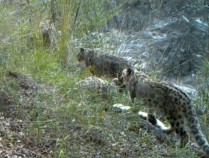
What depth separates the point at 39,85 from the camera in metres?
5.94

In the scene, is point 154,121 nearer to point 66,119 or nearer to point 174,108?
point 174,108

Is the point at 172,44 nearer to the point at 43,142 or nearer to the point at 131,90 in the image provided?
the point at 131,90

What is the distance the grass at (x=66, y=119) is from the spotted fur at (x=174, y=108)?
0.15 meters

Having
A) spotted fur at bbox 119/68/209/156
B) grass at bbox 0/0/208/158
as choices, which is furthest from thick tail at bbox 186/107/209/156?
grass at bbox 0/0/208/158

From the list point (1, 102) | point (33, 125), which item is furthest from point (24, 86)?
point (33, 125)

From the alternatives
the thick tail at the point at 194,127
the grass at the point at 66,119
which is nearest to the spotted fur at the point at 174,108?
the thick tail at the point at 194,127

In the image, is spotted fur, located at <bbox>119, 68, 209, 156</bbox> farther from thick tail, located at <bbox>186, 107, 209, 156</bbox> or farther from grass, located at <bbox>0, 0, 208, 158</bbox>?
grass, located at <bbox>0, 0, 208, 158</bbox>

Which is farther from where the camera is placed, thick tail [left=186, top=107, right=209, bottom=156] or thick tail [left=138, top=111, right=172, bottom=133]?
thick tail [left=138, top=111, right=172, bottom=133]

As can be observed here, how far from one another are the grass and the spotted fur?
15 cm

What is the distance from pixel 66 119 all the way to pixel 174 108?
58.6 inches

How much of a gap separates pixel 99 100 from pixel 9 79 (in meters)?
0.98

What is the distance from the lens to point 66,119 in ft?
16.7

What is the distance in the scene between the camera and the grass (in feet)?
15.5

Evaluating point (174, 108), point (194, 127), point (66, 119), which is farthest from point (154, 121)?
point (66, 119)
